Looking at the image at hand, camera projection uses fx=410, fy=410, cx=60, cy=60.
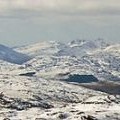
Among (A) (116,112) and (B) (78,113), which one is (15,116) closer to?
(B) (78,113)

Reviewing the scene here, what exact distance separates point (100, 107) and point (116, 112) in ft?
58.3

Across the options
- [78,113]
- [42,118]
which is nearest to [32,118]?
[42,118]

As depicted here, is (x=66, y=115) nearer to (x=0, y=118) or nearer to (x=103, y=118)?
(x=103, y=118)

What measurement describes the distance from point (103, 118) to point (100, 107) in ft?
92.5

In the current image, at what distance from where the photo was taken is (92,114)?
168000 millimetres

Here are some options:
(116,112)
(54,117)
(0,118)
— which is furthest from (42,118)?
(116,112)

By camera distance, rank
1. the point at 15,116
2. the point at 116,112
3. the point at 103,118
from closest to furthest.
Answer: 1. the point at 103,118
2. the point at 116,112
3. the point at 15,116

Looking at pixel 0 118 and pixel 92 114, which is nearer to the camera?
pixel 92 114

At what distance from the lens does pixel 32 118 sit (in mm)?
180625

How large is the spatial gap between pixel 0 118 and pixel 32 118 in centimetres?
1412

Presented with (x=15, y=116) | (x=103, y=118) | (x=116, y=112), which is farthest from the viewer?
(x=15, y=116)

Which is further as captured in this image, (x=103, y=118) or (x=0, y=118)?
(x=0, y=118)

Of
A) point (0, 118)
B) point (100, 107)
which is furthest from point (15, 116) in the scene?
point (100, 107)

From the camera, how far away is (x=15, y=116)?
19200 cm
